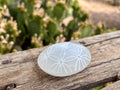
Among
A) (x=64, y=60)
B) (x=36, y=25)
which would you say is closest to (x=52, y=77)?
(x=64, y=60)

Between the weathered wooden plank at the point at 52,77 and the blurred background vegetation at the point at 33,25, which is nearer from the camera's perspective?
the weathered wooden plank at the point at 52,77

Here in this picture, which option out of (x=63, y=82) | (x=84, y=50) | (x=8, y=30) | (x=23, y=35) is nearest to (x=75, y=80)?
(x=63, y=82)

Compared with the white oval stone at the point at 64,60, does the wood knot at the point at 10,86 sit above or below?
below

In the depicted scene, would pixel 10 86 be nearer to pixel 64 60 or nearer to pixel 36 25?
pixel 64 60

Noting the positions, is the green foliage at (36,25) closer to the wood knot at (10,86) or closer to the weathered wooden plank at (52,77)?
the weathered wooden plank at (52,77)

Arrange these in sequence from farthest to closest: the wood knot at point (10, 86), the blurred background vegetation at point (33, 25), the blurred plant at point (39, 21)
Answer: the blurred plant at point (39, 21), the blurred background vegetation at point (33, 25), the wood knot at point (10, 86)

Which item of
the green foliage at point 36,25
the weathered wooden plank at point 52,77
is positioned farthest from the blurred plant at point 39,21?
the weathered wooden plank at point 52,77

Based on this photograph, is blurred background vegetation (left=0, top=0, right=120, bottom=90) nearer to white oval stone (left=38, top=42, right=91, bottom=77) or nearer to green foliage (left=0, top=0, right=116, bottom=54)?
green foliage (left=0, top=0, right=116, bottom=54)

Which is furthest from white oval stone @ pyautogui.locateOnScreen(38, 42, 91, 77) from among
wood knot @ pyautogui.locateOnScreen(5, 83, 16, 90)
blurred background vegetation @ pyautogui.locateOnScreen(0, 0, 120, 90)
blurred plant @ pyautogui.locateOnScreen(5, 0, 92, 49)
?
blurred plant @ pyautogui.locateOnScreen(5, 0, 92, 49)
